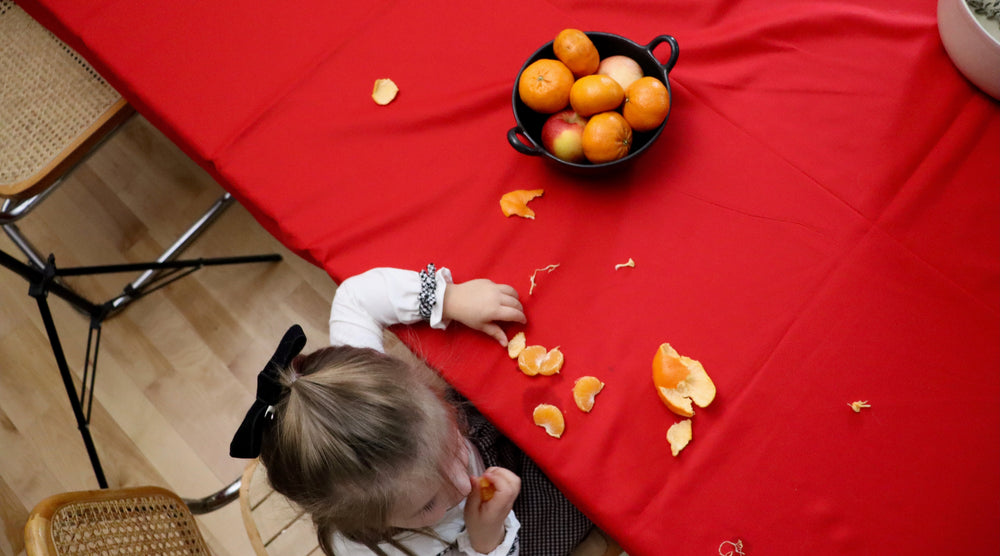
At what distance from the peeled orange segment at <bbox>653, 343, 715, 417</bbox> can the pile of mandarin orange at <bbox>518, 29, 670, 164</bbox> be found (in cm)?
30

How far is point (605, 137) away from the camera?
95 cm

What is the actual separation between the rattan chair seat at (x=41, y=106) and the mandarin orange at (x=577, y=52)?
3.33ft

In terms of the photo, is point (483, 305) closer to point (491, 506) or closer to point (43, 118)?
point (491, 506)

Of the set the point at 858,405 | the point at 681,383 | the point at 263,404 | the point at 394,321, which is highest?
the point at 263,404

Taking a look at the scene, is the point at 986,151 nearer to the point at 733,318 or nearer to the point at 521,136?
the point at 733,318

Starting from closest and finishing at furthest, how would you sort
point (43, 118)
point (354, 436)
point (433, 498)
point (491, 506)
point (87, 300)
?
point (354, 436) → point (433, 498) → point (491, 506) → point (43, 118) → point (87, 300)

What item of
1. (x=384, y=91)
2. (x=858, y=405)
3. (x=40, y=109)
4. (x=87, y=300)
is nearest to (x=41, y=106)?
(x=40, y=109)

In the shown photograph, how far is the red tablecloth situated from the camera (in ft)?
3.00

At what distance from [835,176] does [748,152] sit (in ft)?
0.43

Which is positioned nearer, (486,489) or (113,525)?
(113,525)

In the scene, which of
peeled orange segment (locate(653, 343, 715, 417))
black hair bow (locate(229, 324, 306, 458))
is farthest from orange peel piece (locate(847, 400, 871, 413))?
black hair bow (locate(229, 324, 306, 458))

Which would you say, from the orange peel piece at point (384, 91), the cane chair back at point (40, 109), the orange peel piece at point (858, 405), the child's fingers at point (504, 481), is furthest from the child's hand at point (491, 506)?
the cane chair back at point (40, 109)

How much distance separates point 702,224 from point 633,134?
172 millimetres

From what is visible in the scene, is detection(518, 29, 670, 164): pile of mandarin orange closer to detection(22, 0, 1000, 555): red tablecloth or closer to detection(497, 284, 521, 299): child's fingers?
detection(22, 0, 1000, 555): red tablecloth
